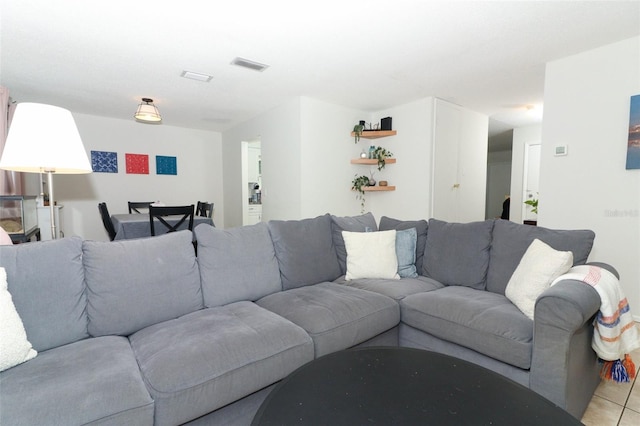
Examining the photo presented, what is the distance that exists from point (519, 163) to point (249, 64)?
5.67 meters

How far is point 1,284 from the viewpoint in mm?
1216

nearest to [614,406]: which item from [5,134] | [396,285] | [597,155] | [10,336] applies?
[396,285]

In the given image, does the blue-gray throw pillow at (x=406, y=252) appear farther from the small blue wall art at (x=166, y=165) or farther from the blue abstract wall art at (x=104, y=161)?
the blue abstract wall art at (x=104, y=161)

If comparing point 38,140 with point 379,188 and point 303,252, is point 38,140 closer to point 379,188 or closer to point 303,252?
point 303,252

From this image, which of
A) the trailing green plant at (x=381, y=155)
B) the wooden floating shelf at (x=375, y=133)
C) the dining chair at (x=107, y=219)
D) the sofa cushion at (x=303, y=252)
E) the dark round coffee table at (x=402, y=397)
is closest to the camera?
the dark round coffee table at (x=402, y=397)

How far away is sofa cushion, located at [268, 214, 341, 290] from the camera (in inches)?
88.9

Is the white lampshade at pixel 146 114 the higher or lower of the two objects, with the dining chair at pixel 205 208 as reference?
higher

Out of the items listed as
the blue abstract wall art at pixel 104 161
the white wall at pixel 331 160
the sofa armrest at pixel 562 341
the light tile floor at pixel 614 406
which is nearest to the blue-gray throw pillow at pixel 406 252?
the sofa armrest at pixel 562 341

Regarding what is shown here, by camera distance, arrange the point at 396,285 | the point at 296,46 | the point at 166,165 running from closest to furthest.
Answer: the point at 396,285, the point at 296,46, the point at 166,165

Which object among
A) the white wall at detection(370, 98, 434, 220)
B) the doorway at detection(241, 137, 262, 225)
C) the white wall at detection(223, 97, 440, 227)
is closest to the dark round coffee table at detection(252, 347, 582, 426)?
the white wall at detection(223, 97, 440, 227)

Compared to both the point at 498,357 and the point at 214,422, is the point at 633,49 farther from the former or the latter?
the point at 214,422

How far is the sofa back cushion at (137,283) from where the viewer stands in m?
1.53

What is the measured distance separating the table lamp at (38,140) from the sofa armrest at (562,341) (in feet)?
7.97

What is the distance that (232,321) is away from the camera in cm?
159
